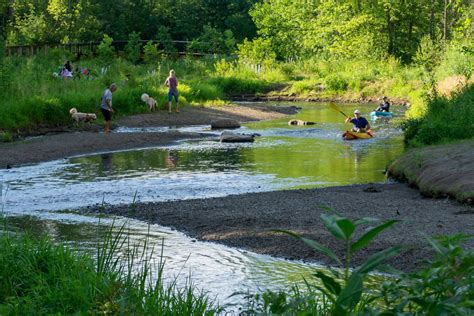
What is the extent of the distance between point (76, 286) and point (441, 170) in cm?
1205

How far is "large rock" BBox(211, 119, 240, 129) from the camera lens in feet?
113

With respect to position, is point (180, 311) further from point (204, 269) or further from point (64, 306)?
point (204, 269)

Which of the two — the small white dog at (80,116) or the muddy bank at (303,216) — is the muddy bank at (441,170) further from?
the small white dog at (80,116)

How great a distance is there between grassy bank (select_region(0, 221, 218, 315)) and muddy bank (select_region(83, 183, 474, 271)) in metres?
3.04

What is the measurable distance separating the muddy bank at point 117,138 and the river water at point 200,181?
0.87 meters

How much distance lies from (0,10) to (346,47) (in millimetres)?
24635

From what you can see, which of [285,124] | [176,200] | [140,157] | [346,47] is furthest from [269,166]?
[346,47]

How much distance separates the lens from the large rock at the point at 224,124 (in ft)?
113

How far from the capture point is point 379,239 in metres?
12.3

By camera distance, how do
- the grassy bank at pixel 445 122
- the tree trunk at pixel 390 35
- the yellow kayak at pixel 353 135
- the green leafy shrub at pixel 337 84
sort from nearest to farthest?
the grassy bank at pixel 445 122 → the yellow kayak at pixel 353 135 → the green leafy shrub at pixel 337 84 → the tree trunk at pixel 390 35

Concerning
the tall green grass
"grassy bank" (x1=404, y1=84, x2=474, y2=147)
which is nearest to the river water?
"grassy bank" (x1=404, y1=84, x2=474, y2=147)

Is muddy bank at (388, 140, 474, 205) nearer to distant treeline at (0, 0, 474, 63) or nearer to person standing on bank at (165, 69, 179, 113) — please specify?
person standing on bank at (165, 69, 179, 113)

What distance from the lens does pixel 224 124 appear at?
34938 mm

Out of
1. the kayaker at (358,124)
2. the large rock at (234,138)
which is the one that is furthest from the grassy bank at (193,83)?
the large rock at (234,138)
